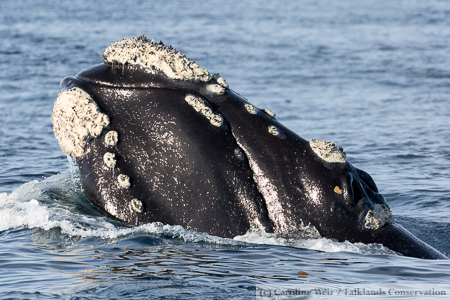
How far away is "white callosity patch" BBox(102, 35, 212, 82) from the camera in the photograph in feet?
20.4

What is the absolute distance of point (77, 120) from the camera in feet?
20.4

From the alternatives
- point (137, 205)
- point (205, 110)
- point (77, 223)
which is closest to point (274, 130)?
point (205, 110)

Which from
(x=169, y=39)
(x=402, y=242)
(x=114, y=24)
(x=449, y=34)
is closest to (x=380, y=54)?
(x=449, y=34)

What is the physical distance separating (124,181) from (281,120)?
40.6ft

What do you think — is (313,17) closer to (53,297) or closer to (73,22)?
(73,22)

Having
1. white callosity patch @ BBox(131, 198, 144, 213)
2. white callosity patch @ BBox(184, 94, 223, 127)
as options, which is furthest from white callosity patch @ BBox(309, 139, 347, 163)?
white callosity patch @ BBox(131, 198, 144, 213)

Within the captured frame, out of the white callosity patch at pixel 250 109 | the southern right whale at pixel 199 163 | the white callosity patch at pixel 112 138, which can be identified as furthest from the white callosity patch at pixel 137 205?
the white callosity patch at pixel 250 109

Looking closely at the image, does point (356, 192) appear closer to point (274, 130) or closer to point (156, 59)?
point (274, 130)

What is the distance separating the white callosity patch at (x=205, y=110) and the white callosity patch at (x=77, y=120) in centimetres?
83

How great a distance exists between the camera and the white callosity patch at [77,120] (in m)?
6.16

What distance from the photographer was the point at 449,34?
37.3 m

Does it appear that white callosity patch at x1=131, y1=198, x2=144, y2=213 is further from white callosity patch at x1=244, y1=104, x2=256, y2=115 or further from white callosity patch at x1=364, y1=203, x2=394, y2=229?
white callosity patch at x1=364, y1=203, x2=394, y2=229

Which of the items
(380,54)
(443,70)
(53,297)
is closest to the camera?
(53,297)

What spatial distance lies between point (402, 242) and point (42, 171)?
8.03 m
